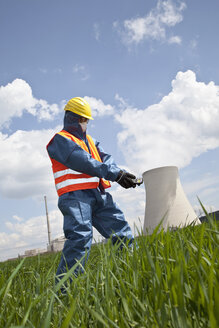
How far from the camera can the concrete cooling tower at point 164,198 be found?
8.02m

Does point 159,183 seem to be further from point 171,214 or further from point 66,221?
point 66,221

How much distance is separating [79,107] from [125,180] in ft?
2.89

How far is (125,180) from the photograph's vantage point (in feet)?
9.58

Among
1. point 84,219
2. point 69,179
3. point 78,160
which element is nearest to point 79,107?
point 78,160

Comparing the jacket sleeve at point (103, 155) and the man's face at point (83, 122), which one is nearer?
the man's face at point (83, 122)

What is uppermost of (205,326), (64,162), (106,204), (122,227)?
(64,162)

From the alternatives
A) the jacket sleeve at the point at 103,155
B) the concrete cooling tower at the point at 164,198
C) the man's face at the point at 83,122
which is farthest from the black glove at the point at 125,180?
the concrete cooling tower at the point at 164,198

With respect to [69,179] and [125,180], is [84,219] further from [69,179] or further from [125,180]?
[125,180]

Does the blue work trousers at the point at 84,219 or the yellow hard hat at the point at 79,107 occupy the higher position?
the yellow hard hat at the point at 79,107

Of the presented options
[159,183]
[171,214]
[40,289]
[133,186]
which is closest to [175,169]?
[159,183]

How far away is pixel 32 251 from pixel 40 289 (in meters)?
23.6

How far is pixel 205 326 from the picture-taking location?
651 millimetres

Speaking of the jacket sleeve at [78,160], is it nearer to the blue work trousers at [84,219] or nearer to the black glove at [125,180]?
the black glove at [125,180]

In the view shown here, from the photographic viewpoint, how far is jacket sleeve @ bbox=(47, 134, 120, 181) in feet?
9.05
